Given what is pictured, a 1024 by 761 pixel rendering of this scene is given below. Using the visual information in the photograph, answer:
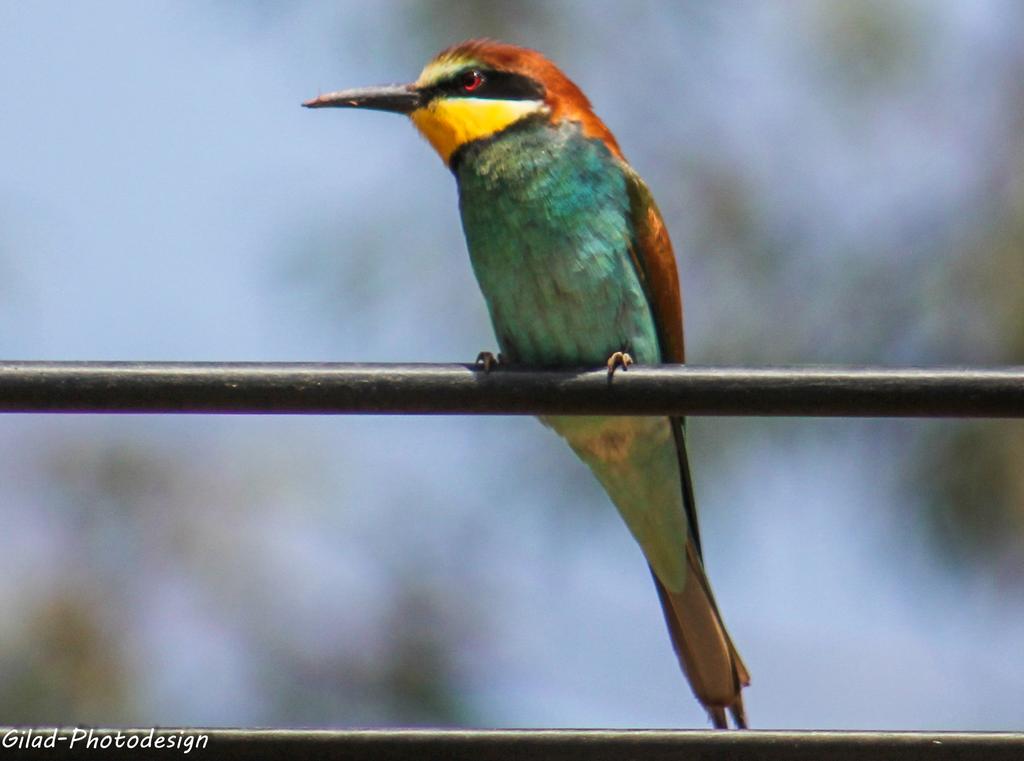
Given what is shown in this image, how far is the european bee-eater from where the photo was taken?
9.39 feet

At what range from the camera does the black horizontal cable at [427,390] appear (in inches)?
62.7

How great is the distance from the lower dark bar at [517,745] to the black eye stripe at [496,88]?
180cm

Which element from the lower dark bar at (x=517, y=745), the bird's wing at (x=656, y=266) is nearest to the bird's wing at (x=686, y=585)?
the bird's wing at (x=656, y=266)

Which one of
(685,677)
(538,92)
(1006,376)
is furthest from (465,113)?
(1006,376)

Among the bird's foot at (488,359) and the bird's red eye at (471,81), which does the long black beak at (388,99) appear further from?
the bird's foot at (488,359)

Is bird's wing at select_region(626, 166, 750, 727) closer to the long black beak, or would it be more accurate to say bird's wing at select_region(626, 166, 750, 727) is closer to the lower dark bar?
the long black beak

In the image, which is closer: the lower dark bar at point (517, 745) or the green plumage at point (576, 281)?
the lower dark bar at point (517, 745)

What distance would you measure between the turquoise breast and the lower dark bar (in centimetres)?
136

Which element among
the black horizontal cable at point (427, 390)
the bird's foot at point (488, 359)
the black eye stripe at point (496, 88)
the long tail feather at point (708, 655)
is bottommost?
the long tail feather at point (708, 655)

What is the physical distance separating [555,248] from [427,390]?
1243mm

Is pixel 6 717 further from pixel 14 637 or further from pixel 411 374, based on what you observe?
pixel 411 374

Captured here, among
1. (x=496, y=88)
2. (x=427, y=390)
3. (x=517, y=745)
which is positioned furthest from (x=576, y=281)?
(x=517, y=745)

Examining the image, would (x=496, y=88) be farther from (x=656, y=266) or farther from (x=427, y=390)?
(x=427, y=390)

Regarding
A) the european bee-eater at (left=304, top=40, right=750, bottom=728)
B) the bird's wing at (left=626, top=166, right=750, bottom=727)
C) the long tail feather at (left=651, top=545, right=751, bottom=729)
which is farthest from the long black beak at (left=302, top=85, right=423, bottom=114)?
the long tail feather at (left=651, top=545, right=751, bottom=729)
